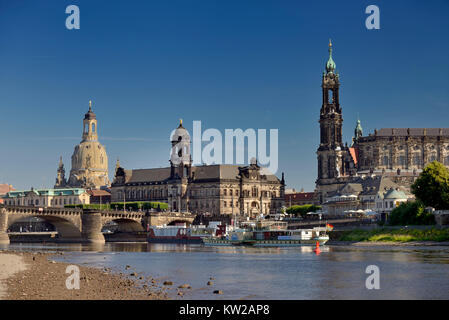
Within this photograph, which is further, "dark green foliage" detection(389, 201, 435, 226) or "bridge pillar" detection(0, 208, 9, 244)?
"bridge pillar" detection(0, 208, 9, 244)

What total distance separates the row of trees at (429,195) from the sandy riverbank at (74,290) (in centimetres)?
5537

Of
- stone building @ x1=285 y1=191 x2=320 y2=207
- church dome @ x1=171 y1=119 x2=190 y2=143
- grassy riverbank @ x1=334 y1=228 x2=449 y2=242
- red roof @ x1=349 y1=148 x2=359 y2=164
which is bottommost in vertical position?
grassy riverbank @ x1=334 y1=228 x2=449 y2=242

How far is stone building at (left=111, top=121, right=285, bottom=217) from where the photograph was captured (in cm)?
17488

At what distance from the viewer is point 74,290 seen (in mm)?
34969

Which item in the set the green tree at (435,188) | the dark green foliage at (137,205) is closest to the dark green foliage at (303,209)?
the dark green foliage at (137,205)

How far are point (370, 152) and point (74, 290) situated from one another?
125m

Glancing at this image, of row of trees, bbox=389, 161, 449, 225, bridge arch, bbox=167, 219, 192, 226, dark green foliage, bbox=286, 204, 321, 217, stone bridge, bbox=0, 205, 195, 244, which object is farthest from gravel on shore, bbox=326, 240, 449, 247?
bridge arch, bbox=167, 219, 192, 226

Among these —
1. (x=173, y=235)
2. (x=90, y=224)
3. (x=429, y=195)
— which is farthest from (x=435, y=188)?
(x=90, y=224)

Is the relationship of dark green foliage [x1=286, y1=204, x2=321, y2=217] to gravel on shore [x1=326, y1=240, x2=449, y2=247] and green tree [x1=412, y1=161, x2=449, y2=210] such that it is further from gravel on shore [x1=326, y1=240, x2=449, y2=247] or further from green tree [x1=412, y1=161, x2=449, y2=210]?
green tree [x1=412, y1=161, x2=449, y2=210]
